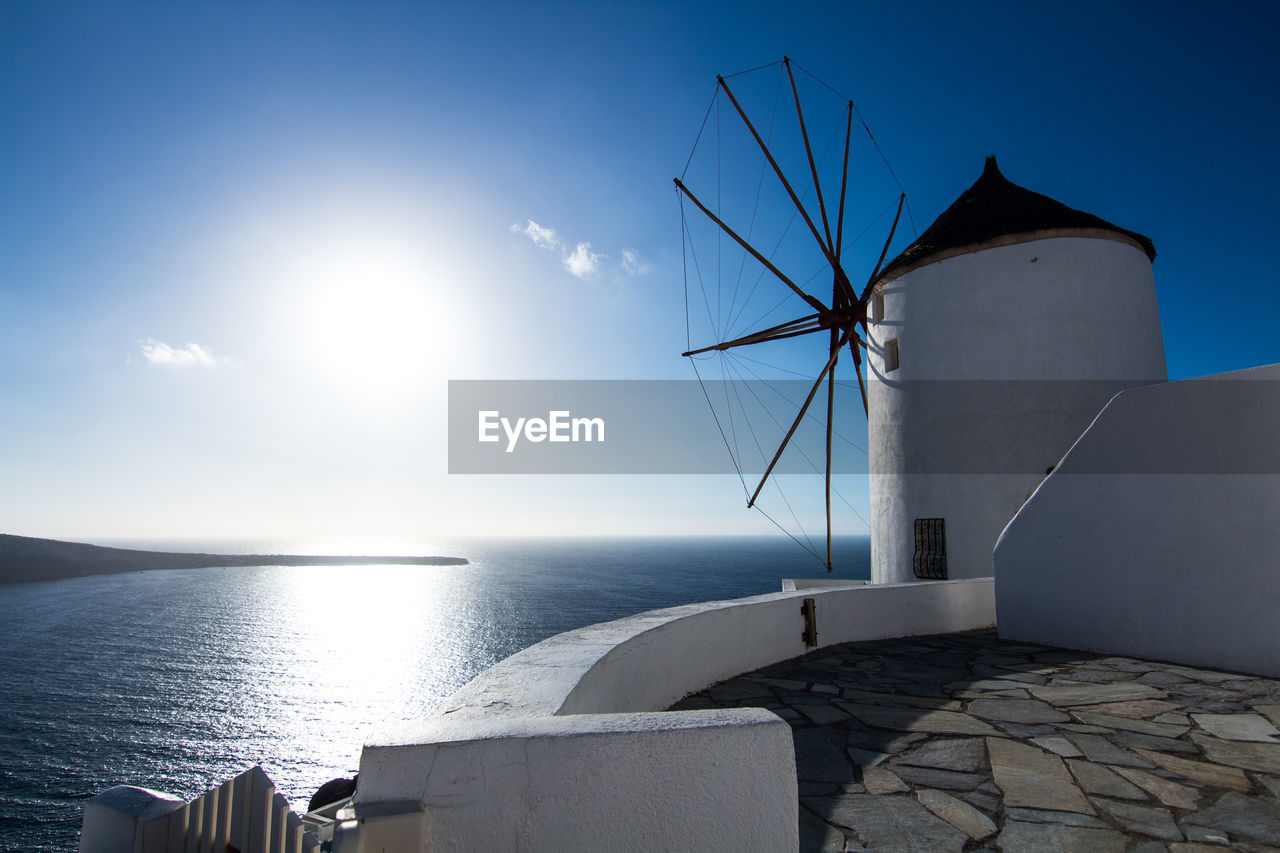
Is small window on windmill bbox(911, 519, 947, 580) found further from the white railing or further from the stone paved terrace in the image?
the white railing

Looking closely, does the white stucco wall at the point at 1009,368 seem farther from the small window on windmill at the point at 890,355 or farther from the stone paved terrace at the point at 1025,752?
the stone paved terrace at the point at 1025,752

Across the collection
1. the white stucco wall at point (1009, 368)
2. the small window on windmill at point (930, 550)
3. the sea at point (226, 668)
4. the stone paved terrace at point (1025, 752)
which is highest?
the white stucco wall at point (1009, 368)

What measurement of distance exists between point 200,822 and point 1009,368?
1003 centimetres

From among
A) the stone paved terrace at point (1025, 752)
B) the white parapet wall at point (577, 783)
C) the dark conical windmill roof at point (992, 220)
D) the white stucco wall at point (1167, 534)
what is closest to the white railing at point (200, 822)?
the white parapet wall at point (577, 783)

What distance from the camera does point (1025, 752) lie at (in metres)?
3.13

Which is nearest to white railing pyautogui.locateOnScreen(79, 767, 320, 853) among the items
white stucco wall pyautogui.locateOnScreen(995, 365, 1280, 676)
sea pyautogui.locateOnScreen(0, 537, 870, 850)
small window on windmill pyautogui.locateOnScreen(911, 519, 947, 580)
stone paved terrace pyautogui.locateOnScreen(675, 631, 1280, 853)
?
sea pyautogui.locateOnScreen(0, 537, 870, 850)

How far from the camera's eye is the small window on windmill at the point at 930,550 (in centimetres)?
947

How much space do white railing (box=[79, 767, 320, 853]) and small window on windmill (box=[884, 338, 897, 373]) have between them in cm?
1012

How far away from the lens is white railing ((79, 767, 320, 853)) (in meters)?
1.77

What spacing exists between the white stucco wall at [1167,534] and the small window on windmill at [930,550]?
11.6 feet

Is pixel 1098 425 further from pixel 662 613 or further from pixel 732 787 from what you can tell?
pixel 732 787

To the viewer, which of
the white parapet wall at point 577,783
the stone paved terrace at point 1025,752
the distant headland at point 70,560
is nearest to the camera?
the white parapet wall at point 577,783

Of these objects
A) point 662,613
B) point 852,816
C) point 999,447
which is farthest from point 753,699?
point 999,447

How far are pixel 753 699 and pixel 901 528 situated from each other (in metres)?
6.93
